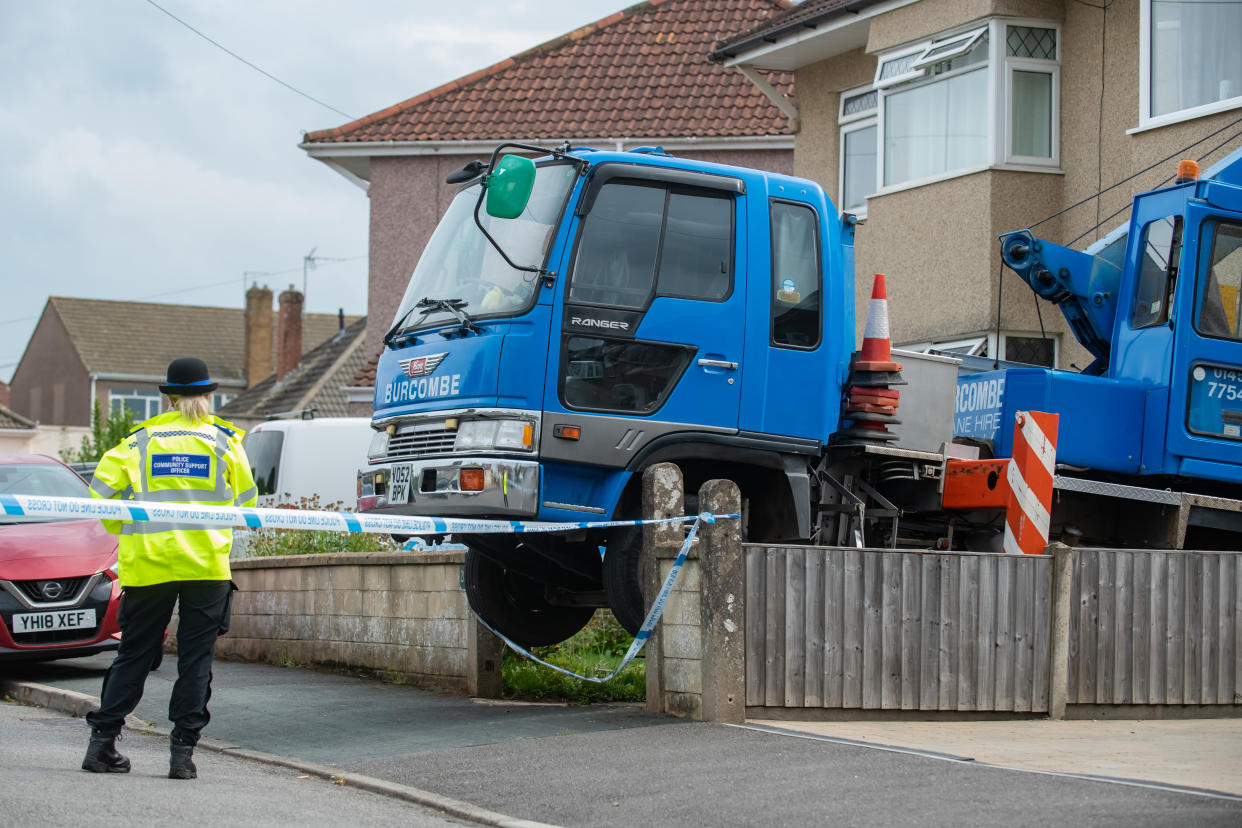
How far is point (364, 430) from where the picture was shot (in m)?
20.5

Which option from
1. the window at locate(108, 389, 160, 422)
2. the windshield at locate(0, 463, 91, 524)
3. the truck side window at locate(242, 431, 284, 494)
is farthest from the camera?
the window at locate(108, 389, 160, 422)

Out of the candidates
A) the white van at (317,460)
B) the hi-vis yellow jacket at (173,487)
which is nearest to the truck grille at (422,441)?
the hi-vis yellow jacket at (173,487)

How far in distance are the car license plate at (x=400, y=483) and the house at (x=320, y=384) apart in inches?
1284

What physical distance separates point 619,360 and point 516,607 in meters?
2.53

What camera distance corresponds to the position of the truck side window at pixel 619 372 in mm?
8484

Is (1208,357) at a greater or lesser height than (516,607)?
greater

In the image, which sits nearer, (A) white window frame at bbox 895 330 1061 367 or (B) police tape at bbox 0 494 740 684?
(B) police tape at bbox 0 494 740 684

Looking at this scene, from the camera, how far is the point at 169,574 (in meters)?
7.22

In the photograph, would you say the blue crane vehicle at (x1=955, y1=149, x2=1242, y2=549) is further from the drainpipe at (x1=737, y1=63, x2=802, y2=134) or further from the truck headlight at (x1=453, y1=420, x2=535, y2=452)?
the drainpipe at (x1=737, y1=63, x2=802, y2=134)

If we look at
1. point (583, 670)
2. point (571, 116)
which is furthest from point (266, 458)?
point (583, 670)

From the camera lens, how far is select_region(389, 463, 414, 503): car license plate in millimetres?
8797

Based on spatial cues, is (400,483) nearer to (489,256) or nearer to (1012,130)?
(489,256)

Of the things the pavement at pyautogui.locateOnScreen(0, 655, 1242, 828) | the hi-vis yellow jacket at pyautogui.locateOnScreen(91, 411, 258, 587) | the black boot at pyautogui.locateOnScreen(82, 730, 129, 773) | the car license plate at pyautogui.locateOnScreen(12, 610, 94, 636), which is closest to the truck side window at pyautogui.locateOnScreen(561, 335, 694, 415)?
the pavement at pyautogui.locateOnScreen(0, 655, 1242, 828)

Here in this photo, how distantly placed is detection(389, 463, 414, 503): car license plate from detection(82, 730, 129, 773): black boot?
2167mm
